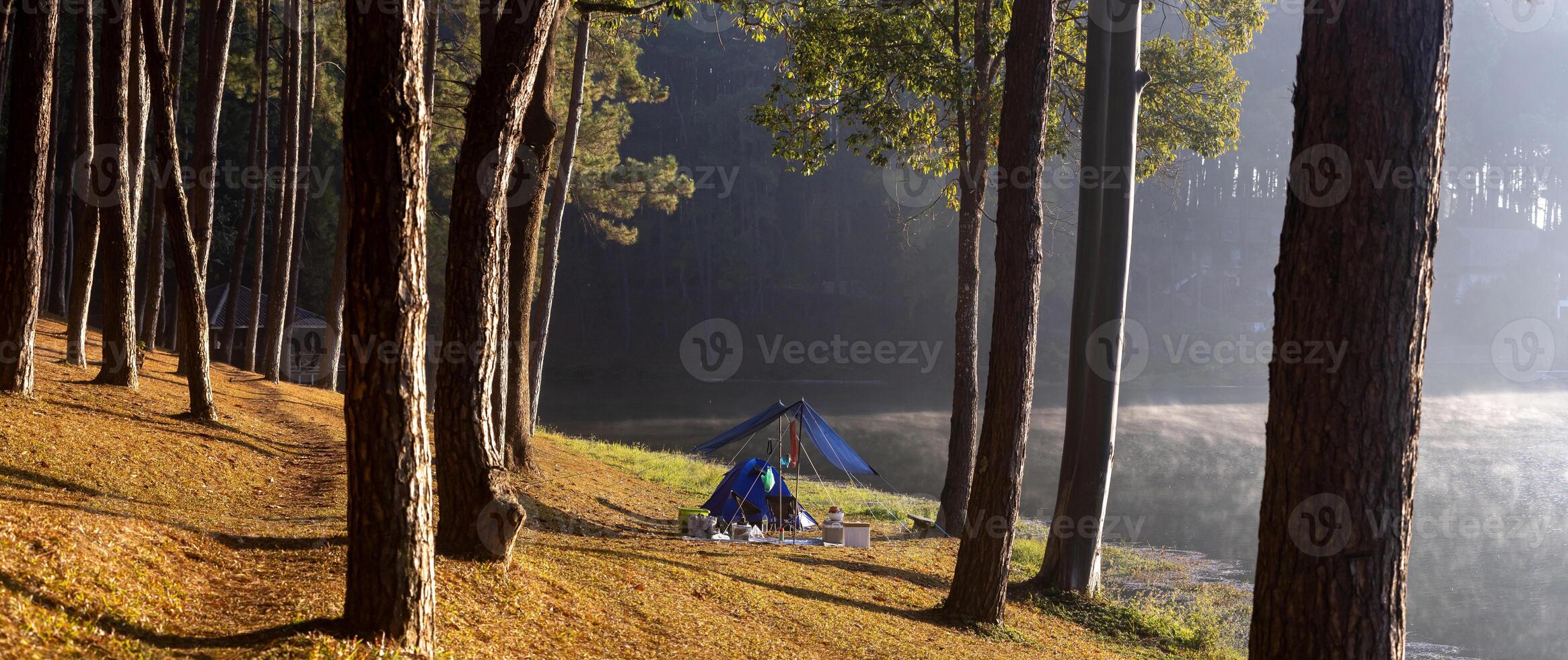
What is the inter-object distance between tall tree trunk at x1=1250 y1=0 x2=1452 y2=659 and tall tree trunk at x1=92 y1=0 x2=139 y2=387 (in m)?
9.83

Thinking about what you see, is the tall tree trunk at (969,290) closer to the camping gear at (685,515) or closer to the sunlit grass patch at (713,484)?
the sunlit grass patch at (713,484)

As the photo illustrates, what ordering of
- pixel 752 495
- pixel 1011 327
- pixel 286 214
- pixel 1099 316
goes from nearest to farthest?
pixel 1011 327 → pixel 1099 316 → pixel 752 495 → pixel 286 214

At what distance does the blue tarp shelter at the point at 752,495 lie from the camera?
11266mm

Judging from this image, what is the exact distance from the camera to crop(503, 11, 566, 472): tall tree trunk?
8516 mm

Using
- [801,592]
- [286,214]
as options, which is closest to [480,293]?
[801,592]

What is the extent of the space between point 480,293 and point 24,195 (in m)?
5.18

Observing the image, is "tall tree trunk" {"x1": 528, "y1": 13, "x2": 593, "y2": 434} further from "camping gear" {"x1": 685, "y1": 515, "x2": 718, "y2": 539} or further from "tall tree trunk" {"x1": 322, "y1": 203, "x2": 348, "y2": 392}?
"camping gear" {"x1": 685, "y1": 515, "x2": 718, "y2": 539}

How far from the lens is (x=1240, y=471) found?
Result: 2327 centimetres

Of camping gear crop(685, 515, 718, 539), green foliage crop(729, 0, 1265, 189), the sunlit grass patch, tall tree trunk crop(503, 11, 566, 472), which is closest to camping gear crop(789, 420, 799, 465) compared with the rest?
Answer: camping gear crop(685, 515, 718, 539)

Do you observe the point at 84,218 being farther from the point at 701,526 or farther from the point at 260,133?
the point at 260,133

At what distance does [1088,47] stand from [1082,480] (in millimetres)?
4078

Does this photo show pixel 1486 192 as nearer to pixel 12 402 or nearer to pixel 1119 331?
pixel 1119 331

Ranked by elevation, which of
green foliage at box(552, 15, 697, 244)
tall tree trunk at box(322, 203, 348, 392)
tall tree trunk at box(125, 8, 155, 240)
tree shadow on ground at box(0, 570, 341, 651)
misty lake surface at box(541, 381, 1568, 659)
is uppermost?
green foliage at box(552, 15, 697, 244)

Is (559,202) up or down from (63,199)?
down
